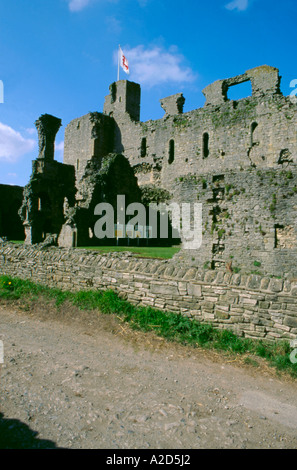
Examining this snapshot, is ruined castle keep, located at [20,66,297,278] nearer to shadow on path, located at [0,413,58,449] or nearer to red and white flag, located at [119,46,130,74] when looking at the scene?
red and white flag, located at [119,46,130,74]

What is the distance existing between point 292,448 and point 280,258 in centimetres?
823

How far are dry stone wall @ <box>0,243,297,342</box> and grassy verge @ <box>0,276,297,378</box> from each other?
0.15 meters

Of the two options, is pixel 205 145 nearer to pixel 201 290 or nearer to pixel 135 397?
pixel 201 290

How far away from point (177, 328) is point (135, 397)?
6.72ft

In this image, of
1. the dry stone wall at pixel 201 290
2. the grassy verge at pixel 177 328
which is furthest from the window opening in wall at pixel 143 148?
the grassy verge at pixel 177 328

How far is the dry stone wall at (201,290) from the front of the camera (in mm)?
4941

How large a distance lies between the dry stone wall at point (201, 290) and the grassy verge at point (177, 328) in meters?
0.15

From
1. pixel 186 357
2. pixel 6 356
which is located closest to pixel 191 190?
pixel 186 357

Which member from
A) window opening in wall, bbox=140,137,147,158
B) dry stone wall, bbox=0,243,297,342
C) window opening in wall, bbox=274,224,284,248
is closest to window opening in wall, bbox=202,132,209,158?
window opening in wall, bbox=140,137,147,158

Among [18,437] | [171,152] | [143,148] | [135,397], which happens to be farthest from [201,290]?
[143,148]

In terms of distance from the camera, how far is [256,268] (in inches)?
421

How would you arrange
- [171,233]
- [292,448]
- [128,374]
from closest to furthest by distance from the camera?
[292,448] < [128,374] < [171,233]
